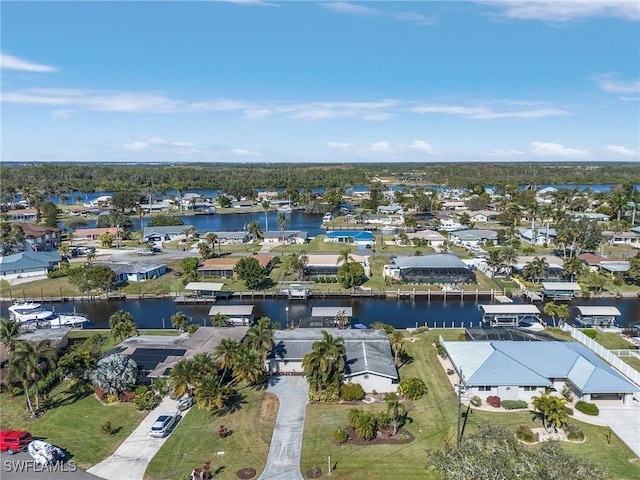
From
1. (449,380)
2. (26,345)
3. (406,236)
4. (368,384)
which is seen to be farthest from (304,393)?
(406,236)

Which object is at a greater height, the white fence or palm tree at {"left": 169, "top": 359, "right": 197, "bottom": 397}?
palm tree at {"left": 169, "top": 359, "right": 197, "bottom": 397}

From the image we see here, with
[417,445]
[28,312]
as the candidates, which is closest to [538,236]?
[417,445]

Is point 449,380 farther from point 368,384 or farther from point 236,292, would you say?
point 236,292

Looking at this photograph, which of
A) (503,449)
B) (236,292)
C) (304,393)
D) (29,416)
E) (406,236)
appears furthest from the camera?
(406,236)

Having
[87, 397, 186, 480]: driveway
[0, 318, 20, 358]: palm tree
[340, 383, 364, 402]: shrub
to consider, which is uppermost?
[0, 318, 20, 358]: palm tree

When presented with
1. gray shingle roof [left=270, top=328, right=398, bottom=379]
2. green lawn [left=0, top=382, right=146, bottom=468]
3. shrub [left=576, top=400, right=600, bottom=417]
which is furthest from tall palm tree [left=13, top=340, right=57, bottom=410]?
shrub [left=576, top=400, right=600, bottom=417]

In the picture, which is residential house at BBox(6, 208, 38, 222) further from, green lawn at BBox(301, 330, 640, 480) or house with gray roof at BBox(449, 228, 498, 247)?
green lawn at BBox(301, 330, 640, 480)
